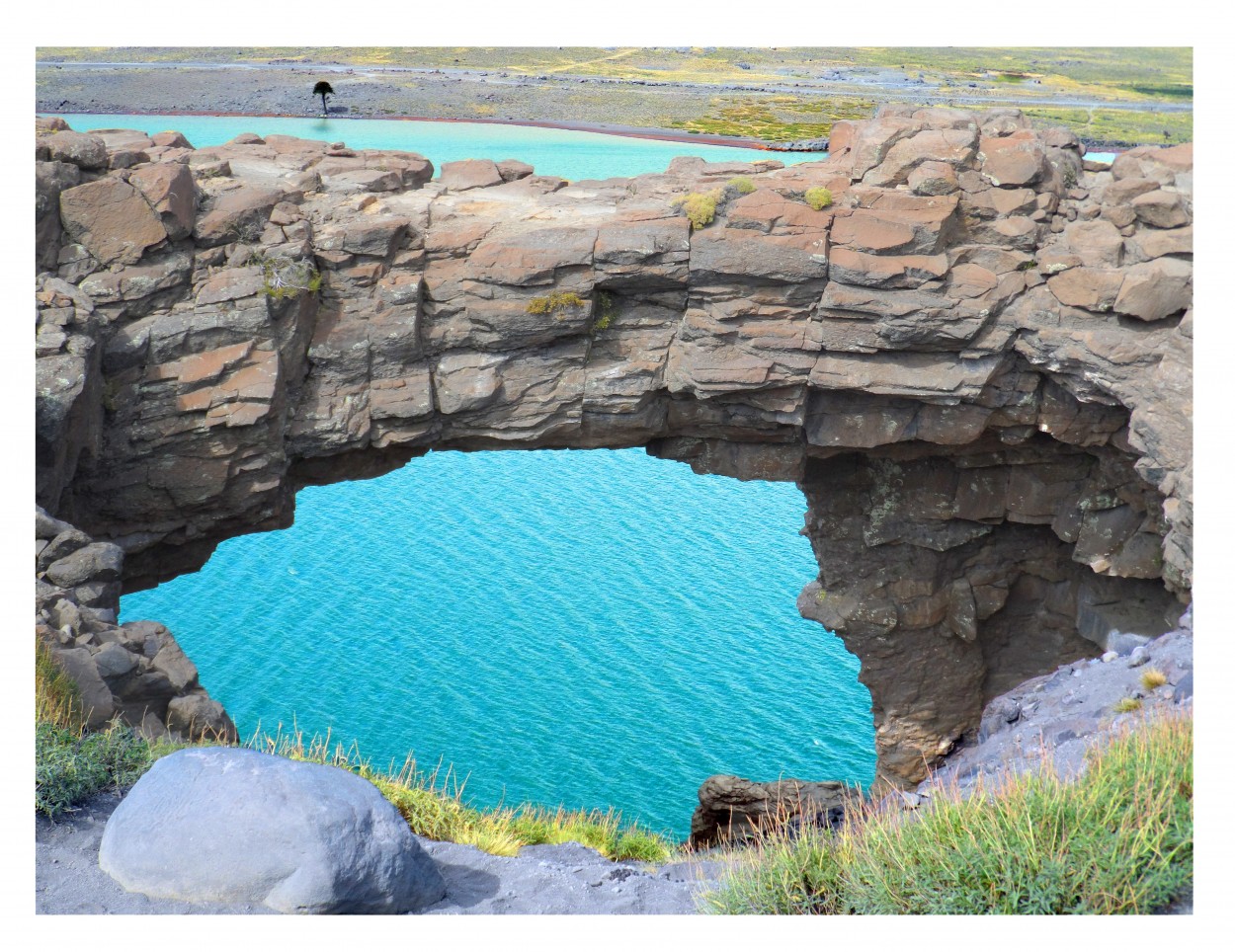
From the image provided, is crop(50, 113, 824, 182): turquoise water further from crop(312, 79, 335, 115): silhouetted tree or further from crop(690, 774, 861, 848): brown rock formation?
crop(690, 774, 861, 848): brown rock formation

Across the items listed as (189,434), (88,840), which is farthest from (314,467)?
(88,840)

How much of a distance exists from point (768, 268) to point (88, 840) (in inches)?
467

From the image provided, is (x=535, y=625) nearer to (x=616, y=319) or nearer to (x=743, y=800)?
(x=743, y=800)

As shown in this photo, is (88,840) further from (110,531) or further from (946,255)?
(946,255)

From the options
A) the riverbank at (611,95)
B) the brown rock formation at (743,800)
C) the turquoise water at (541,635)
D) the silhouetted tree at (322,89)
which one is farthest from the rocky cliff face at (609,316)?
the turquoise water at (541,635)

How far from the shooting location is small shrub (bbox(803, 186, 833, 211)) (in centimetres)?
1727

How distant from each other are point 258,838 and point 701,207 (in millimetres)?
11784

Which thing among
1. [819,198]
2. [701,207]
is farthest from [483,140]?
[819,198]

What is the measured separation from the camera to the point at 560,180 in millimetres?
19984

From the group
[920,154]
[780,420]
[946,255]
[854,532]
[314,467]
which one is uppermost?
[920,154]

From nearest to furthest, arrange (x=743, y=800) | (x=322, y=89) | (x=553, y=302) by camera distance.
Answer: (x=553, y=302) < (x=743, y=800) < (x=322, y=89)

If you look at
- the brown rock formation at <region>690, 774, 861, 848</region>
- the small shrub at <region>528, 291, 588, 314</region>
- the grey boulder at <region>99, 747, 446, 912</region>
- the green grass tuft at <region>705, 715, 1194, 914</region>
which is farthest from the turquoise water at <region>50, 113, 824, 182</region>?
the grey boulder at <region>99, 747, 446, 912</region>

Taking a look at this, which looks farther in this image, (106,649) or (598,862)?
(106,649)

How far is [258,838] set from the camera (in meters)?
8.67
